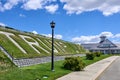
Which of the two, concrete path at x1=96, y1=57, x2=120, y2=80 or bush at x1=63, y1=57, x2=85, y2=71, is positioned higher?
bush at x1=63, y1=57, x2=85, y2=71

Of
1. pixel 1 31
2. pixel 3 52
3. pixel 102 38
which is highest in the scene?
pixel 102 38

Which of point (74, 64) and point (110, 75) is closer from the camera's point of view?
point (110, 75)

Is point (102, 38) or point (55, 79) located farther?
point (102, 38)

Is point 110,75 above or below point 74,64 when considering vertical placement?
below

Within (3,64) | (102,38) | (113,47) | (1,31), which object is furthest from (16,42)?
(102,38)

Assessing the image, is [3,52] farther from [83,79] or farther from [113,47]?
[113,47]

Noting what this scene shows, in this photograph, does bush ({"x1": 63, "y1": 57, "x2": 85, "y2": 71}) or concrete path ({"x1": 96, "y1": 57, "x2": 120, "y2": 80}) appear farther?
bush ({"x1": 63, "y1": 57, "x2": 85, "y2": 71})


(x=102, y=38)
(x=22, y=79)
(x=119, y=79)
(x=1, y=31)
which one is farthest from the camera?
(x=102, y=38)

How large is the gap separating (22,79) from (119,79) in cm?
695

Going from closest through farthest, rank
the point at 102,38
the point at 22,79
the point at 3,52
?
1. the point at 22,79
2. the point at 3,52
3. the point at 102,38

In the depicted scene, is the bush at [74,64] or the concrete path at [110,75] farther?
the bush at [74,64]

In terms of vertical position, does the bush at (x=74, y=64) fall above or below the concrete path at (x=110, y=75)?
above

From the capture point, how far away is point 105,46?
13238 cm

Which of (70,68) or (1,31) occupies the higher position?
(1,31)
